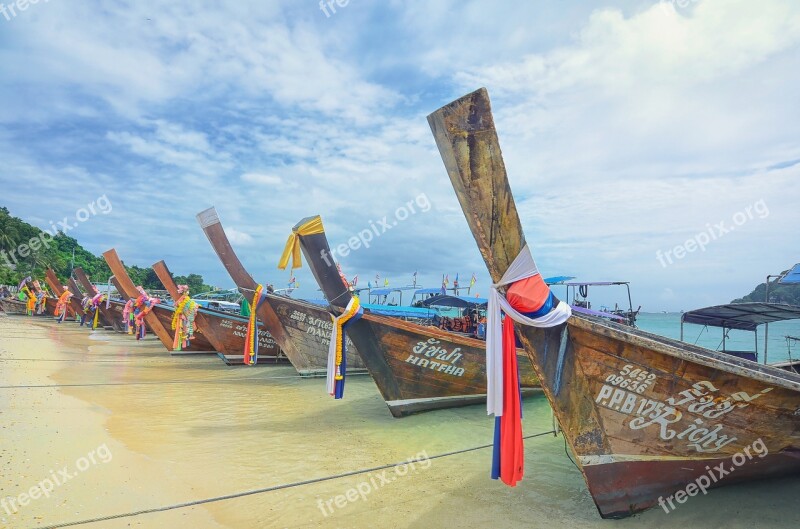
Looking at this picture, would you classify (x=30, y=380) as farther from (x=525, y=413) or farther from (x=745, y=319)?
(x=745, y=319)

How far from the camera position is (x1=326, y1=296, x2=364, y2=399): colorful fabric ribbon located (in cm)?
760

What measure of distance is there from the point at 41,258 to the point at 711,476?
63042 millimetres

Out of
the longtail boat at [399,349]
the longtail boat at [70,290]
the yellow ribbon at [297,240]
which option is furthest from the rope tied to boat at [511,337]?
the longtail boat at [70,290]

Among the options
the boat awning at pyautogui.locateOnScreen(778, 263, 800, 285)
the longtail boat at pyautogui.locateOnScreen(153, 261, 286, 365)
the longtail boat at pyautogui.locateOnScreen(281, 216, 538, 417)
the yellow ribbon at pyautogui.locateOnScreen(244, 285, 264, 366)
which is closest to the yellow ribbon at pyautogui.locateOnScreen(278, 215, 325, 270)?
the longtail boat at pyautogui.locateOnScreen(281, 216, 538, 417)

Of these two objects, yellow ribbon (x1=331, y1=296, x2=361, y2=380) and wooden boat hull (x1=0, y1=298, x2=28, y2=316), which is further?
wooden boat hull (x1=0, y1=298, x2=28, y2=316)

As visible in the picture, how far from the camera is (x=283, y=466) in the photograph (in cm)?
583

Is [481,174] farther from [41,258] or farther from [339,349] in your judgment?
[41,258]

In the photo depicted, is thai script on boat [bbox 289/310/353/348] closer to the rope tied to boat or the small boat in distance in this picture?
the rope tied to boat

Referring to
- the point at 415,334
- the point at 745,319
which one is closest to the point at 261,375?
the point at 415,334

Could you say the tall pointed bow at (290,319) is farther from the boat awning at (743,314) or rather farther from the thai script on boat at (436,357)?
the boat awning at (743,314)

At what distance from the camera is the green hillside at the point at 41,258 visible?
48188 millimetres

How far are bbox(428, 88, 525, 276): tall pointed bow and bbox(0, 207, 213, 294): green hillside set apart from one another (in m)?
49.7

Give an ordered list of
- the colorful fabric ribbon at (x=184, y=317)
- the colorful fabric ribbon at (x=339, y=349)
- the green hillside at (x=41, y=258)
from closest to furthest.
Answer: the colorful fabric ribbon at (x=339, y=349) → the colorful fabric ribbon at (x=184, y=317) → the green hillside at (x=41, y=258)

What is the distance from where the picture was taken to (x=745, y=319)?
11648 mm
